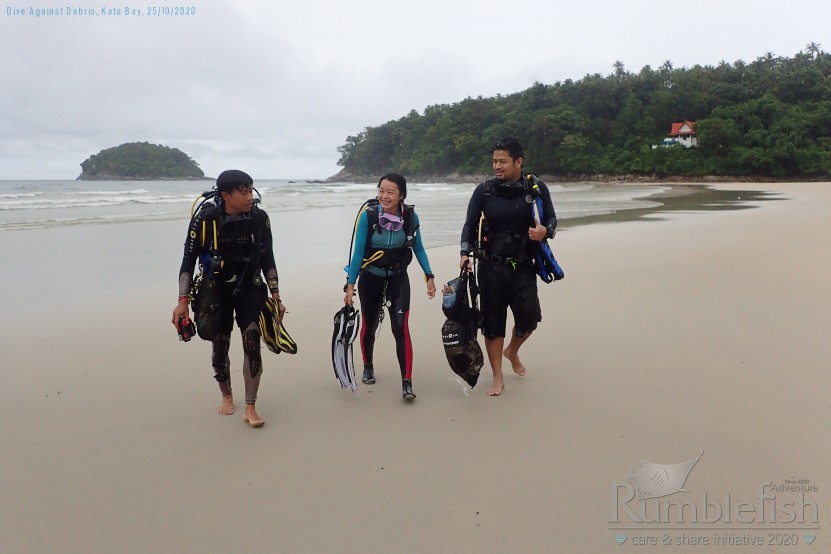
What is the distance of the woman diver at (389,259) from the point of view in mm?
3791

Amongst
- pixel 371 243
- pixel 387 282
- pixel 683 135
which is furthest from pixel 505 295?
pixel 683 135

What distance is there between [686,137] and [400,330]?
234ft

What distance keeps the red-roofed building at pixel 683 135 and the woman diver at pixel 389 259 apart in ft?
220

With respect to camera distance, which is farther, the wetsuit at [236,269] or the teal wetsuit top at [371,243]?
the teal wetsuit top at [371,243]

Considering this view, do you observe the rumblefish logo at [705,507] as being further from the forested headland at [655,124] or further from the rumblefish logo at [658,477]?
the forested headland at [655,124]

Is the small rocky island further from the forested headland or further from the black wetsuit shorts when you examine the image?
the black wetsuit shorts

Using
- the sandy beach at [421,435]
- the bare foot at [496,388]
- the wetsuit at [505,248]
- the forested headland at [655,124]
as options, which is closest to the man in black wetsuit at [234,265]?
the sandy beach at [421,435]

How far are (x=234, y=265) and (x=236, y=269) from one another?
29 millimetres

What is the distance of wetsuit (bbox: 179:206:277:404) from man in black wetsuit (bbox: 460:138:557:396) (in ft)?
4.40

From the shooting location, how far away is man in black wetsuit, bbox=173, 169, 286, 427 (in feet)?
10.5

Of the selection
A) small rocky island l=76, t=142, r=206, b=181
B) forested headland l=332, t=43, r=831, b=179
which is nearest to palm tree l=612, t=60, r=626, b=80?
forested headland l=332, t=43, r=831, b=179

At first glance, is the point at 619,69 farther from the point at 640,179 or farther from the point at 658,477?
the point at 658,477

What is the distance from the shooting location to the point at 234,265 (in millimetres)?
3336

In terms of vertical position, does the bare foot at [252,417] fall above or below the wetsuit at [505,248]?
below
